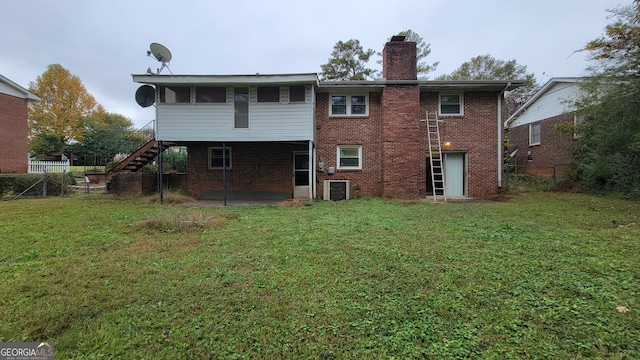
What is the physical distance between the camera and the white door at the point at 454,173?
12.2 meters

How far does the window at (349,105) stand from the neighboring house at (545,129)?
9694 mm

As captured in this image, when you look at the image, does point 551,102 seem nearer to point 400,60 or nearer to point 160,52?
point 400,60

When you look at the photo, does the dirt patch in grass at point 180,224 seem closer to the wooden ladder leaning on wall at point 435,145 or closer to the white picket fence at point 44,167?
the wooden ladder leaning on wall at point 435,145

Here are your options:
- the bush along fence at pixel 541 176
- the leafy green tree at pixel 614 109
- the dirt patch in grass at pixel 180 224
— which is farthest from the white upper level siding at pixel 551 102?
the dirt patch in grass at pixel 180 224

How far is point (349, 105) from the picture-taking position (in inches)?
477

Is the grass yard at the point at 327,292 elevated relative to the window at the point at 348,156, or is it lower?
lower

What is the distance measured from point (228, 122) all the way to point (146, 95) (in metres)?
4.09

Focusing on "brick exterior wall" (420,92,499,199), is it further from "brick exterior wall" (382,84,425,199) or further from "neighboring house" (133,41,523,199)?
"brick exterior wall" (382,84,425,199)

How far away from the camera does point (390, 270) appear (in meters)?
3.60

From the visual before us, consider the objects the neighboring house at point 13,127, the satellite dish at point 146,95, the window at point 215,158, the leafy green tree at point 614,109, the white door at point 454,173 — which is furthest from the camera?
the neighboring house at point 13,127

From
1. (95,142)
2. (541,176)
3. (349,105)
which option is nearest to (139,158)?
(349,105)

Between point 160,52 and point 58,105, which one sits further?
point 58,105

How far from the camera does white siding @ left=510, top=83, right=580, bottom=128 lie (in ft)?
46.4

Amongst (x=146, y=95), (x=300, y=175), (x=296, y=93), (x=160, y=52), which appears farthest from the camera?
(x=300, y=175)
